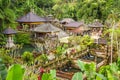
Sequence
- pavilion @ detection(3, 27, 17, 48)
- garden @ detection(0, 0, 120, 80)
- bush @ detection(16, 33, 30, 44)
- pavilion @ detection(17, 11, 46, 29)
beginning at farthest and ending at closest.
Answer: pavilion @ detection(17, 11, 46, 29) < bush @ detection(16, 33, 30, 44) < pavilion @ detection(3, 27, 17, 48) < garden @ detection(0, 0, 120, 80)

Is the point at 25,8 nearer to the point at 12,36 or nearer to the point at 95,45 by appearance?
the point at 12,36

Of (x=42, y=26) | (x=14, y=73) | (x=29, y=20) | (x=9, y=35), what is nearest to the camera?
(x=14, y=73)

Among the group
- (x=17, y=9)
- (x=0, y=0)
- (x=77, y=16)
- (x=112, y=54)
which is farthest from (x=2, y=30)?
(x=77, y=16)

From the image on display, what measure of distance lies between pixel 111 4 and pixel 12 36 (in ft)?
59.3

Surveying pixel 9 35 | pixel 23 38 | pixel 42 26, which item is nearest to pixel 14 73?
pixel 9 35

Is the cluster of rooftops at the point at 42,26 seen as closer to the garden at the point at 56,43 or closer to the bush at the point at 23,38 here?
the garden at the point at 56,43

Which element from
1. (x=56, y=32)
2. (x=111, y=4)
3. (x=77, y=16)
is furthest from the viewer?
(x=77, y=16)

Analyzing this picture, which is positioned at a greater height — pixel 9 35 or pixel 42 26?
pixel 42 26

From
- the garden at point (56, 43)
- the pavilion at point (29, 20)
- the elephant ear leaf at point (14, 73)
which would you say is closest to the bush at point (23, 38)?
the garden at point (56, 43)

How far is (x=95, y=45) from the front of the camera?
19406 mm

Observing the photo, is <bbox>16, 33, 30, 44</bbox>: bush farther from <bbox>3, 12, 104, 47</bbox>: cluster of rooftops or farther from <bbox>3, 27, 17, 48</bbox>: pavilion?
<bbox>3, 27, 17, 48</bbox>: pavilion

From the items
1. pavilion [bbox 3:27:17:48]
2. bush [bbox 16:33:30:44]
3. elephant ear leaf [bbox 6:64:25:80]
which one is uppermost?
elephant ear leaf [bbox 6:64:25:80]

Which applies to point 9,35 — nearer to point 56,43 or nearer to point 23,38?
point 23,38

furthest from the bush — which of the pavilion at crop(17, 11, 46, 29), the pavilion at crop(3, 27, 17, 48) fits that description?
the pavilion at crop(17, 11, 46, 29)
